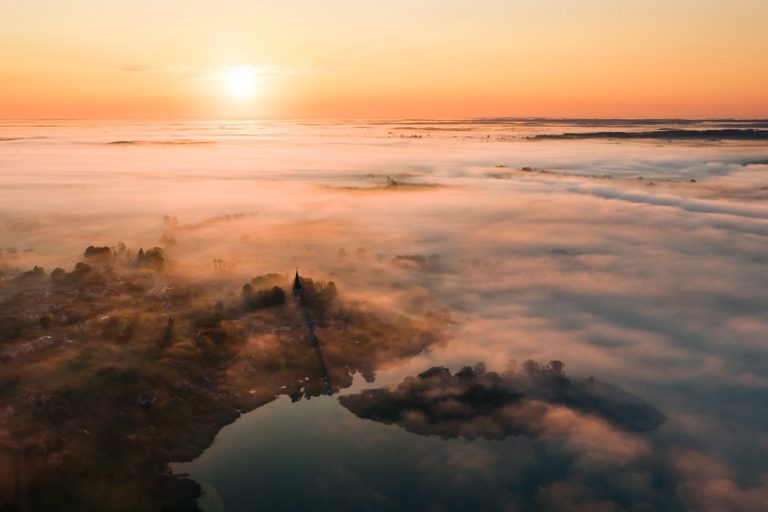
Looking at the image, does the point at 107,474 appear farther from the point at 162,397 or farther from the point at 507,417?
the point at 507,417

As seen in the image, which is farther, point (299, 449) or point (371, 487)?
point (299, 449)

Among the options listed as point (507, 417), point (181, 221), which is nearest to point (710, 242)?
point (507, 417)

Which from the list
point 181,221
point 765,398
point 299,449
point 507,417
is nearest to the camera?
point 299,449

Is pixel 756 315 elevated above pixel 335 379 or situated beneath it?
situated beneath

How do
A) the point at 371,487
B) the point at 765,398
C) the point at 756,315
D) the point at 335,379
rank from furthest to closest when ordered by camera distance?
the point at 756,315 → the point at 765,398 → the point at 335,379 → the point at 371,487

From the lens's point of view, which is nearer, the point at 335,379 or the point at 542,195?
the point at 335,379

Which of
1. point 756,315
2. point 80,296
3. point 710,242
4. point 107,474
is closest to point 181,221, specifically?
point 80,296

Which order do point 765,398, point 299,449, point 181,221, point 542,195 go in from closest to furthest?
point 299,449
point 765,398
point 181,221
point 542,195

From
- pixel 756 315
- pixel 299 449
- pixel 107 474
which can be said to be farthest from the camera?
pixel 756 315

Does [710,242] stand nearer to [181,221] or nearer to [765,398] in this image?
[765,398]
